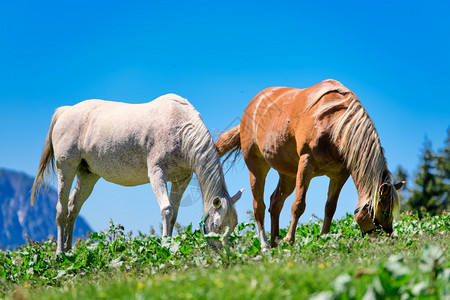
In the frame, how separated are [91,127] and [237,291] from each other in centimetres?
655

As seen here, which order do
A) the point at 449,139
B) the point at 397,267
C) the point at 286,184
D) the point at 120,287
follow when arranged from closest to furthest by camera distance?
1. the point at 397,267
2. the point at 120,287
3. the point at 286,184
4. the point at 449,139

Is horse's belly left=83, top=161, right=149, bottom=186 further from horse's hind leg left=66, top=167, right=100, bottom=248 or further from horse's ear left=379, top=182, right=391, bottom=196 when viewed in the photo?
horse's ear left=379, top=182, right=391, bottom=196

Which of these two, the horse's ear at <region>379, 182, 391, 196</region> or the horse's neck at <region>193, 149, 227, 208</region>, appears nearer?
the horse's ear at <region>379, 182, 391, 196</region>

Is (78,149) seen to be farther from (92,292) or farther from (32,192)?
(92,292)

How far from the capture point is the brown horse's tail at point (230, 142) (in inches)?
372

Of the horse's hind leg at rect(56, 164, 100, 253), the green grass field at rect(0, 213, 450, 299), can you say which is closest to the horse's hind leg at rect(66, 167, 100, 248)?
the horse's hind leg at rect(56, 164, 100, 253)

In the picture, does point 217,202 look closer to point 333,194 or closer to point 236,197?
point 236,197

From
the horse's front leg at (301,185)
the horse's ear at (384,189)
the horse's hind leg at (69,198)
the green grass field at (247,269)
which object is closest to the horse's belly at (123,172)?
the horse's hind leg at (69,198)

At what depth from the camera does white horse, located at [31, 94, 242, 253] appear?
7.69 metres

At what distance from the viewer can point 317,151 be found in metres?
7.13

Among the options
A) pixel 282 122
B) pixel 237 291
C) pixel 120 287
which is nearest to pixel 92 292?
pixel 120 287

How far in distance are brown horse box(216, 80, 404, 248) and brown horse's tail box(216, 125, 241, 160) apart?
45 centimetres

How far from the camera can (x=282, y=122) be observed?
792 cm

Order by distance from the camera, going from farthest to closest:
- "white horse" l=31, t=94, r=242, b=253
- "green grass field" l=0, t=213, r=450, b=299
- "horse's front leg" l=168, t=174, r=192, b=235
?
1. "horse's front leg" l=168, t=174, r=192, b=235
2. "white horse" l=31, t=94, r=242, b=253
3. "green grass field" l=0, t=213, r=450, b=299
